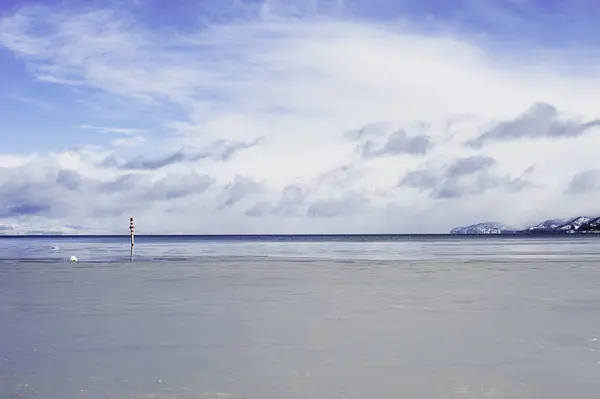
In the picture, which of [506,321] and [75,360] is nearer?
[75,360]

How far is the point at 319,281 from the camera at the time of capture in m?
27.0

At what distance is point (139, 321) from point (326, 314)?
442 cm

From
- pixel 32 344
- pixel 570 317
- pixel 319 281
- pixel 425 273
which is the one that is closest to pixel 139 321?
pixel 32 344

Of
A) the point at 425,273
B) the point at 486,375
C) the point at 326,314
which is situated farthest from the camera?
the point at 425,273

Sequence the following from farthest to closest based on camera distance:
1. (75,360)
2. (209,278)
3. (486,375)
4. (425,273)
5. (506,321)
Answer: (425,273) < (209,278) < (506,321) < (75,360) < (486,375)

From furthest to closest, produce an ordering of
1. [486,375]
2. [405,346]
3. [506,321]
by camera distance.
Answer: [506,321], [405,346], [486,375]

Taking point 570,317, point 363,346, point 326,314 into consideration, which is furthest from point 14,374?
point 570,317

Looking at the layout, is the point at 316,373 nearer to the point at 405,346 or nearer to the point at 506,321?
the point at 405,346

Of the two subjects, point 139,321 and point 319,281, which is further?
point 319,281

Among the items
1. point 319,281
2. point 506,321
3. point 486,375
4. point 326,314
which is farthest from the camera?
point 319,281

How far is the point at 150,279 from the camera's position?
28.6 metres

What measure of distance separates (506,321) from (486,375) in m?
5.85

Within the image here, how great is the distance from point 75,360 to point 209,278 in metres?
18.4

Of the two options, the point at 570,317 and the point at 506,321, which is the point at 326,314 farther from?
the point at 570,317
